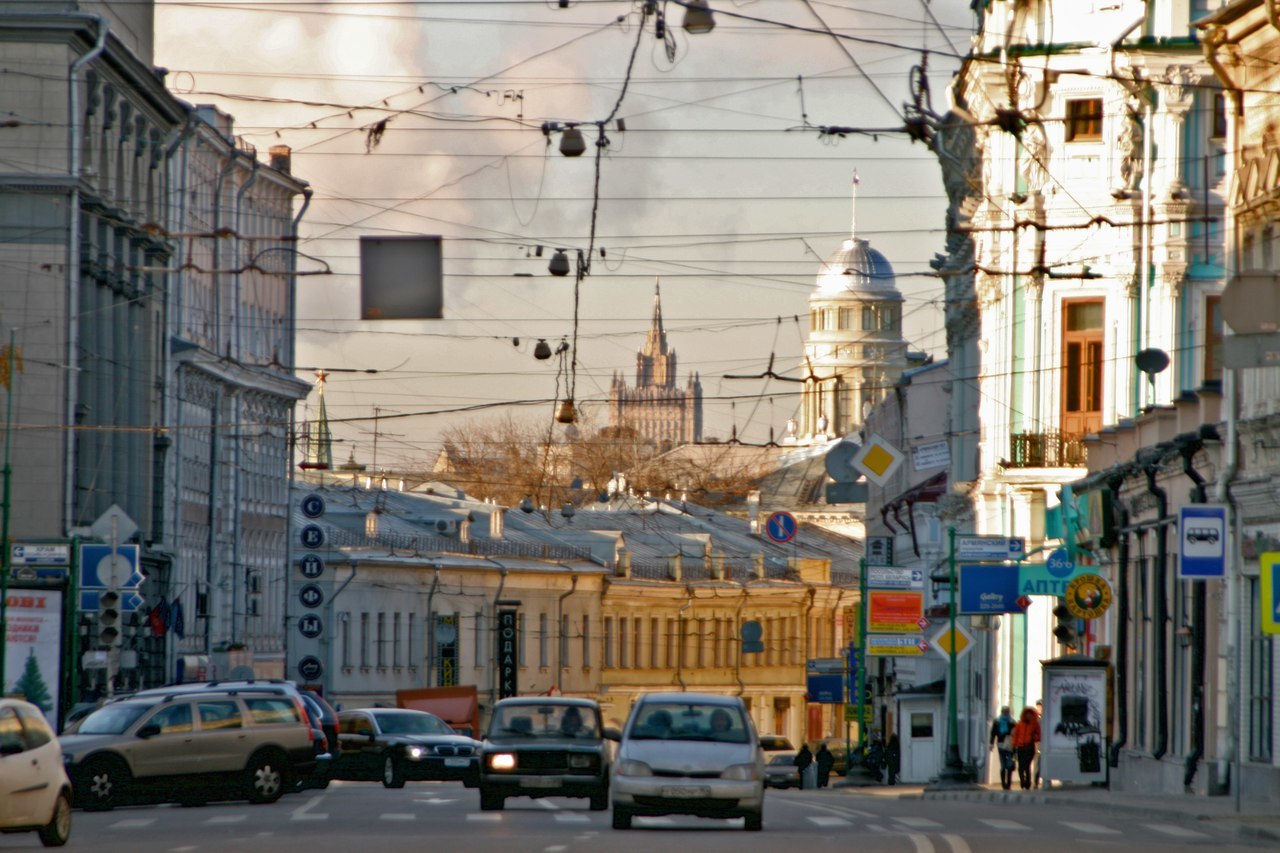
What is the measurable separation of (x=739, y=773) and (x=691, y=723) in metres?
1.12

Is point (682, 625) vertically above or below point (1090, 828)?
above

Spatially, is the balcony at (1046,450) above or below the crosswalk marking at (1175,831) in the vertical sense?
above

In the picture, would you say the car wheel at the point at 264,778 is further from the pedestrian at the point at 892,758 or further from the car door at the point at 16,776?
the pedestrian at the point at 892,758

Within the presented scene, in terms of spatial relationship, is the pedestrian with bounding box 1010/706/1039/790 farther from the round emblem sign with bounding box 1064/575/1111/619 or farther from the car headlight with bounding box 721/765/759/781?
the car headlight with bounding box 721/765/759/781

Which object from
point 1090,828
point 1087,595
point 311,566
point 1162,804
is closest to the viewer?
point 1090,828

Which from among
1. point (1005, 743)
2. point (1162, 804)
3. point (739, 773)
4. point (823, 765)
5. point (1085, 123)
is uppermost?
point (1085, 123)

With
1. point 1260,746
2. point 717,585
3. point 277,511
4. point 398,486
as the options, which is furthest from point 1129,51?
point 398,486

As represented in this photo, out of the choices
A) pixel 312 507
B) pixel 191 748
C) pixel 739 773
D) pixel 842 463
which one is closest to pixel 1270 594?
pixel 739 773

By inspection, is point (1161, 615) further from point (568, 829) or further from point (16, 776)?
point (16, 776)

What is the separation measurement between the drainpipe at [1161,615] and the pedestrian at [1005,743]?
7.44 meters

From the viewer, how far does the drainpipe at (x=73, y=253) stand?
56.5 meters

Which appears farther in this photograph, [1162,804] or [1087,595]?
[1087,595]

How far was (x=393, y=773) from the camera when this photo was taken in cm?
4222

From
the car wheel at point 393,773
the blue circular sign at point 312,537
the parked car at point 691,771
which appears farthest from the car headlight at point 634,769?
the blue circular sign at point 312,537
